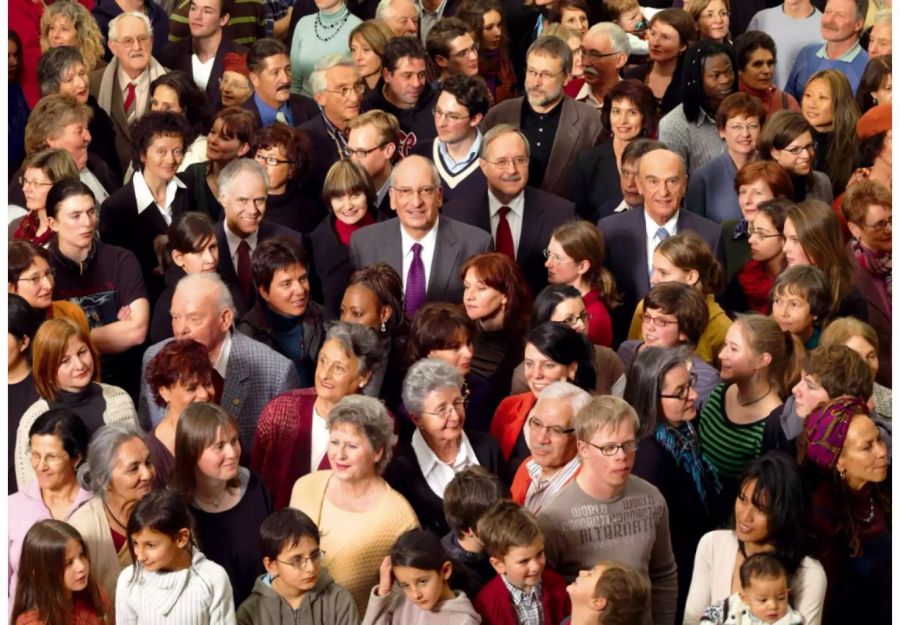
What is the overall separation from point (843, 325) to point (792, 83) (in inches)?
139

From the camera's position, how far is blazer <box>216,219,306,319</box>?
365 inches

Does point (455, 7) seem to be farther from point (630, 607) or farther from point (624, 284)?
point (630, 607)

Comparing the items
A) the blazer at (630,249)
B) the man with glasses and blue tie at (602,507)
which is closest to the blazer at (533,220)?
the blazer at (630,249)

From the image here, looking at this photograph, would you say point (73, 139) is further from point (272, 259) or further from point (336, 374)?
point (336, 374)

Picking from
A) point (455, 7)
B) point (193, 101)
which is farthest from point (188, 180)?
point (455, 7)

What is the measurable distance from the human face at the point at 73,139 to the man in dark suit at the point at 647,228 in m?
2.56

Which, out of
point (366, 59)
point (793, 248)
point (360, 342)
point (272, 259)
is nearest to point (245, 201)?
point (272, 259)

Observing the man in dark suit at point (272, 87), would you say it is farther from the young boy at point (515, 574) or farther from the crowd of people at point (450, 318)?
the young boy at point (515, 574)

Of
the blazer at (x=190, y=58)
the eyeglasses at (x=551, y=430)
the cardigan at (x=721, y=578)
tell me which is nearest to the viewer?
the cardigan at (x=721, y=578)

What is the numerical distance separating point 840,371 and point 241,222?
292cm

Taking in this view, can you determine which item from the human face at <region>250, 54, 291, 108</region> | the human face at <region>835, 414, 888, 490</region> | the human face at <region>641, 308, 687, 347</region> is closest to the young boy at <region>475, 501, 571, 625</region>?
the human face at <region>835, 414, 888, 490</region>

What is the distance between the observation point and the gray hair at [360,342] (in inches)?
321

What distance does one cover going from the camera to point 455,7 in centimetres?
1243

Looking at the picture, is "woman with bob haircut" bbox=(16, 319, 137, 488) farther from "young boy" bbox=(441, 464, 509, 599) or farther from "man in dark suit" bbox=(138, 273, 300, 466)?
"young boy" bbox=(441, 464, 509, 599)
